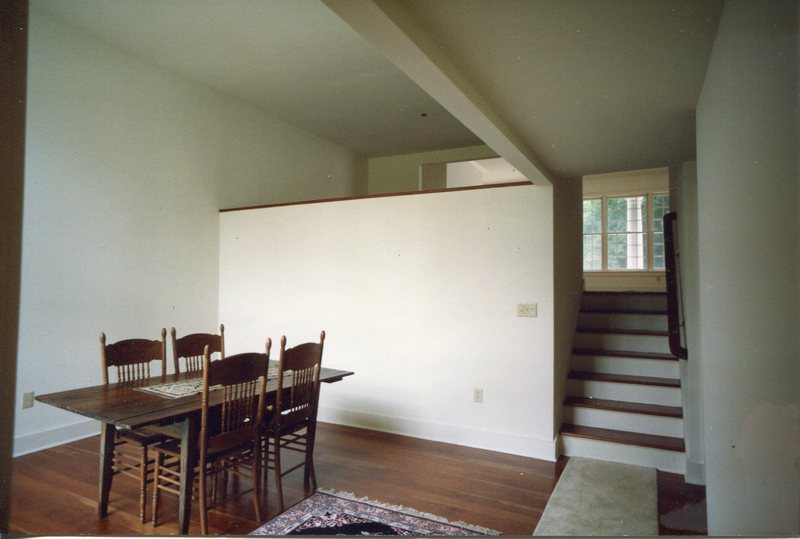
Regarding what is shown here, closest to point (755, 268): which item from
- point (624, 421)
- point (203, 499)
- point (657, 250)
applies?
point (203, 499)

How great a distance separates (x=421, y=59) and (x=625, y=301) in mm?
4169

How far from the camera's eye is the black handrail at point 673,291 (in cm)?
312

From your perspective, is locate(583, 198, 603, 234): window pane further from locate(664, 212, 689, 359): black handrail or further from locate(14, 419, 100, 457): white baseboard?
locate(14, 419, 100, 457): white baseboard

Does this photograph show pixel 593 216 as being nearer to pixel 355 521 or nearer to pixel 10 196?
pixel 355 521

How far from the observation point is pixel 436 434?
3750 millimetres

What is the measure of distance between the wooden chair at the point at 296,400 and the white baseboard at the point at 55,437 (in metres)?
1.84

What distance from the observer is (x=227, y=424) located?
2.32 metres

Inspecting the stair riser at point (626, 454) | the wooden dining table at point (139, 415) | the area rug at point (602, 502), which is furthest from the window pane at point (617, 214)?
the wooden dining table at point (139, 415)

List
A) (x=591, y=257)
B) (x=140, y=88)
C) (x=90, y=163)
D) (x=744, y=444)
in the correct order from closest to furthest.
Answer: (x=744, y=444), (x=90, y=163), (x=140, y=88), (x=591, y=257)

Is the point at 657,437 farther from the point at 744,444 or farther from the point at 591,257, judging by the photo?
the point at 591,257

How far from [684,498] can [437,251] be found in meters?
2.26

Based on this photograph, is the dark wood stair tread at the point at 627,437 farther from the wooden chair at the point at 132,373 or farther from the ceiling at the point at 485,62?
the wooden chair at the point at 132,373

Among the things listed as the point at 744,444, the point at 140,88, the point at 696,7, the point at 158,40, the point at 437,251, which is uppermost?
the point at 158,40

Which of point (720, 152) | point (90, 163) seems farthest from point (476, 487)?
point (90, 163)
